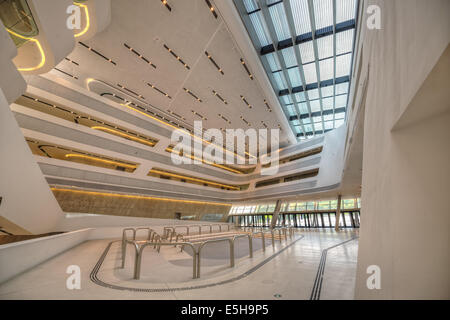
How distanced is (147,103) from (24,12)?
11.5 m

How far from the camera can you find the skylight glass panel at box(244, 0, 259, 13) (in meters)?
10.3

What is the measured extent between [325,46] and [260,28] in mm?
4539

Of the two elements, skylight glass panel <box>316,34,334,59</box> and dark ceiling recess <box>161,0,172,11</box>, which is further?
skylight glass panel <box>316,34,334,59</box>

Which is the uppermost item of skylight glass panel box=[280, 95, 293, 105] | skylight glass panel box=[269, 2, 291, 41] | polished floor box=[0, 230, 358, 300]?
skylight glass panel box=[269, 2, 291, 41]

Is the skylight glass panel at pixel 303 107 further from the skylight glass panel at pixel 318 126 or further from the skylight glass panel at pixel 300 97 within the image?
the skylight glass panel at pixel 318 126

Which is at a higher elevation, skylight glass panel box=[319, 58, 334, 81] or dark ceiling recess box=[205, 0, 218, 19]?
dark ceiling recess box=[205, 0, 218, 19]

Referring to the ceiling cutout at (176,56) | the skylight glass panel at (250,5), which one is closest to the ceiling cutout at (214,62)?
the ceiling cutout at (176,56)

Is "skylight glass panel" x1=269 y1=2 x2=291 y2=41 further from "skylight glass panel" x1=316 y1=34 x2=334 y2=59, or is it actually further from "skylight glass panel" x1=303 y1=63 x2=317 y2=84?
"skylight glass panel" x1=303 y1=63 x2=317 y2=84

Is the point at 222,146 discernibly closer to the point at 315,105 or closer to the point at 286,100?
the point at 286,100

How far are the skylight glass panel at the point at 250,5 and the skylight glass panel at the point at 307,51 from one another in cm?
391

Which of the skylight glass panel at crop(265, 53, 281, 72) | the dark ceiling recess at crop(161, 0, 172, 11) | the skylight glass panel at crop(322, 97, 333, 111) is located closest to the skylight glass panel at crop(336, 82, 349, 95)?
the skylight glass panel at crop(322, 97, 333, 111)

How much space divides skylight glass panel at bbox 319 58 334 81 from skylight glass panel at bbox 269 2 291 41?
11.9ft

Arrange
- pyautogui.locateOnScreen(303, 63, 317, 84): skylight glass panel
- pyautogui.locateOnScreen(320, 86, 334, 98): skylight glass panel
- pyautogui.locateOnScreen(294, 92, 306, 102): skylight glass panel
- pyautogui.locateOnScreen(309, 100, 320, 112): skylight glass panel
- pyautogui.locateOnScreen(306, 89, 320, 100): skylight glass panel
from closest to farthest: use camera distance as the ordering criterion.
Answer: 1. pyautogui.locateOnScreen(303, 63, 317, 84): skylight glass panel
2. pyautogui.locateOnScreen(320, 86, 334, 98): skylight glass panel
3. pyautogui.locateOnScreen(306, 89, 320, 100): skylight glass panel
4. pyautogui.locateOnScreen(294, 92, 306, 102): skylight glass panel
5. pyautogui.locateOnScreen(309, 100, 320, 112): skylight glass panel
